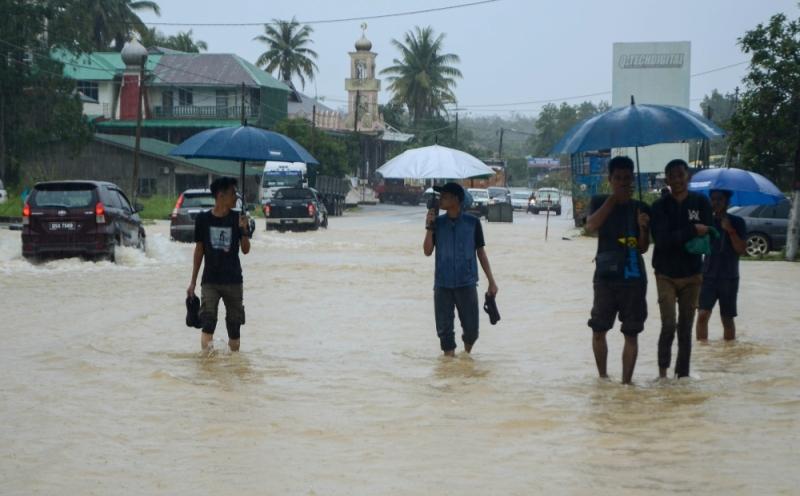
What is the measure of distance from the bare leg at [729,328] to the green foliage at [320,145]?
5814 centimetres

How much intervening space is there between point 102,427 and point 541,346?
633 centimetres

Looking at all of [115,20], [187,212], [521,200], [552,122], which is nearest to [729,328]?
[187,212]

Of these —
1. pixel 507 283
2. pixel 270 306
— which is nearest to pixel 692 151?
pixel 507 283

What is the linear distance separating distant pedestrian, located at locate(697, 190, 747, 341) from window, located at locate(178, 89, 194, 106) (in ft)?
216

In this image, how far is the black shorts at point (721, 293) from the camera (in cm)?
1254

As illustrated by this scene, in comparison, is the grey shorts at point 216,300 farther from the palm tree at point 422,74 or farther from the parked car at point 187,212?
the palm tree at point 422,74

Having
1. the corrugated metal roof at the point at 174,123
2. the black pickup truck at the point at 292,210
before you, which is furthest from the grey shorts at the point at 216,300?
the corrugated metal roof at the point at 174,123

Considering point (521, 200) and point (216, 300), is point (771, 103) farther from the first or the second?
point (521, 200)

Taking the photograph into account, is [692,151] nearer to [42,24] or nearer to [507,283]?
[42,24]

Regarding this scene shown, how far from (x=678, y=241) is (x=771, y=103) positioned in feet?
62.8

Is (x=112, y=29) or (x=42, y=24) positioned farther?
(x=112, y=29)

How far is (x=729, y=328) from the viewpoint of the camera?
13078mm

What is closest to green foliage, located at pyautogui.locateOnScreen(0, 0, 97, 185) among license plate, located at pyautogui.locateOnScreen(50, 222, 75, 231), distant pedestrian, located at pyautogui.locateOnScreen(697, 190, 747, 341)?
license plate, located at pyautogui.locateOnScreen(50, 222, 75, 231)

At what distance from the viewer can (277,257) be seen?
93.5ft
